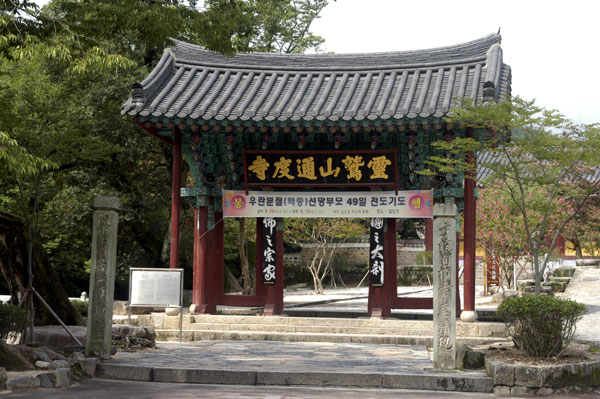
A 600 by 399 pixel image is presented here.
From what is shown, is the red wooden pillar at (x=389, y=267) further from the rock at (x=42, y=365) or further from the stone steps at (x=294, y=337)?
the rock at (x=42, y=365)

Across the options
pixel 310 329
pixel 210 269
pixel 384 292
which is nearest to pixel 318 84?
pixel 210 269

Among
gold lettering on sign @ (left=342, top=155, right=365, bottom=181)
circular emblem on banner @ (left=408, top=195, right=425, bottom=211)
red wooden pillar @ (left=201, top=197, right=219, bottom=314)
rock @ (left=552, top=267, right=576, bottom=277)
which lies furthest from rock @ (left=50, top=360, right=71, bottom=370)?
rock @ (left=552, top=267, right=576, bottom=277)

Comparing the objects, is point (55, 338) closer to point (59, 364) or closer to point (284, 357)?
point (59, 364)

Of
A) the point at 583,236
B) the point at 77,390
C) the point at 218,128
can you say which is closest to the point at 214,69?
the point at 218,128

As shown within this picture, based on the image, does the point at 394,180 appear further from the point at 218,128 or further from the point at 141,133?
the point at 141,133

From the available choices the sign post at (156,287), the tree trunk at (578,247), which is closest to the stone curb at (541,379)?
the sign post at (156,287)

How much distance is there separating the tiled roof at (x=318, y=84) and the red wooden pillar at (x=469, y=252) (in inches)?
69.4

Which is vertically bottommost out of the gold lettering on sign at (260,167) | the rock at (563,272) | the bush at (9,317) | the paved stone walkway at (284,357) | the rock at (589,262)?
the paved stone walkway at (284,357)

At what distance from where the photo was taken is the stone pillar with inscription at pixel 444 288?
10820 millimetres

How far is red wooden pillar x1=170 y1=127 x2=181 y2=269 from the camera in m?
16.8

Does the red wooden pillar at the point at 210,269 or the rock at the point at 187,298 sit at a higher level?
the red wooden pillar at the point at 210,269

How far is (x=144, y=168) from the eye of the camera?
961 inches

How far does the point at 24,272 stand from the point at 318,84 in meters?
8.52

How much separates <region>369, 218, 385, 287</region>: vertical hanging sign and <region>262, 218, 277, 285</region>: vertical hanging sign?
2377 mm
